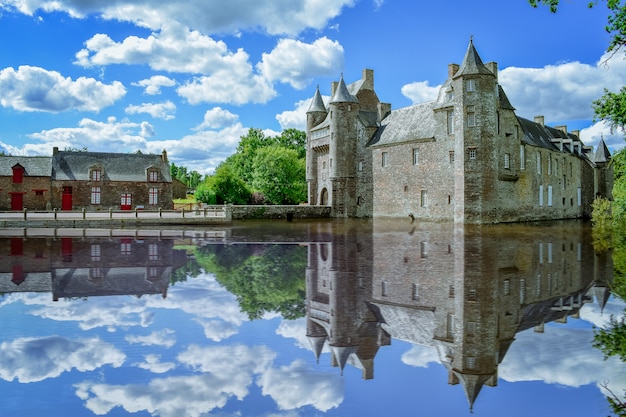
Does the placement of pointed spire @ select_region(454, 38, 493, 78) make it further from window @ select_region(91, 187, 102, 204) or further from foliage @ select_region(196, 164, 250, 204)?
window @ select_region(91, 187, 102, 204)

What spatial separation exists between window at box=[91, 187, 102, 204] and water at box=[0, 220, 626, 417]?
3289 centimetres

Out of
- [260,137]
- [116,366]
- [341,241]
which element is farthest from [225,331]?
[260,137]

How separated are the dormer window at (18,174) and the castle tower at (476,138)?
36224 millimetres

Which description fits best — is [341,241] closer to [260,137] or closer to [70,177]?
[70,177]

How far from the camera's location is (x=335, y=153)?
4262 centimetres

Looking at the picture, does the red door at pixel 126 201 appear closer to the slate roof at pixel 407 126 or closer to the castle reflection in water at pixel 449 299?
the slate roof at pixel 407 126

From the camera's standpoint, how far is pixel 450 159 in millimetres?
34625

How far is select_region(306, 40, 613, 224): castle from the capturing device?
31.8 meters

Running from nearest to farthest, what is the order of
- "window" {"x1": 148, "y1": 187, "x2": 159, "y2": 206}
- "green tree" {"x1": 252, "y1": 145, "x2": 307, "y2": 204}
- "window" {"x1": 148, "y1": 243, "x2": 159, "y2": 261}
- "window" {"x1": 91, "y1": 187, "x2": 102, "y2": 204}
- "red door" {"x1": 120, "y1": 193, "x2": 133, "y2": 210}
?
1. "window" {"x1": 148, "y1": 243, "x2": 159, "y2": 261}
2. "window" {"x1": 91, "y1": 187, "x2": 102, "y2": 204}
3. "red door" {"x1": 120, "y1": 193, "x2": 133, "y2": 210}
4. "window" {"x1": 148, "y1": 187, "x2": 159, "y2": 206}
5. "green tree" {"x1": 252, "y1": 145, "x2": 307, "y2": 204}

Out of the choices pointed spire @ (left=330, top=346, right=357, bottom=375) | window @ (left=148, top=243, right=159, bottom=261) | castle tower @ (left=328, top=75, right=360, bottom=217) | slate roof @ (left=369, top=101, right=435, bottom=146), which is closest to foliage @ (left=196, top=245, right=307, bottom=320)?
window @ (left=148, top=243, right=159, bottom=261)

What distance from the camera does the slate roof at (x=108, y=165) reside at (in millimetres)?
44312

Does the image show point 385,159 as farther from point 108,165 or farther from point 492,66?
point 108,165

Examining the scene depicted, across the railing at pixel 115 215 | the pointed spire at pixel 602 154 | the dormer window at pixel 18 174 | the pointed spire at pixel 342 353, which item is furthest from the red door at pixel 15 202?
the pointed spire at pixel 602 154

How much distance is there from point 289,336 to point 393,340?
4.77ft
